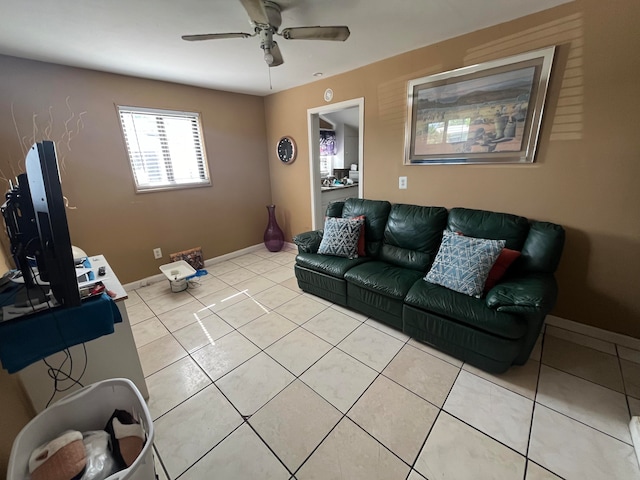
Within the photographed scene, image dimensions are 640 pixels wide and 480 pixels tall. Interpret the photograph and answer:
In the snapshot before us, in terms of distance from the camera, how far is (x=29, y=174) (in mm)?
1051

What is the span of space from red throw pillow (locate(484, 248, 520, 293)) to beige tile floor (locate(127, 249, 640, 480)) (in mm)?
589

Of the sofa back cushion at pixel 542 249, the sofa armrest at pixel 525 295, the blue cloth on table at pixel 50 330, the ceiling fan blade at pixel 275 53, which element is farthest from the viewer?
the sofa back cushion at pixel 542 249

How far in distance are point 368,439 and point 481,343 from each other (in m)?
0.92

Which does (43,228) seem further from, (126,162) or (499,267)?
(499,267)

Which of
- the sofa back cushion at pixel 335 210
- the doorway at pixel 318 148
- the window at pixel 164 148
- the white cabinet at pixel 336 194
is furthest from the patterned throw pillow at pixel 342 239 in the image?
the window at pixel 164 148

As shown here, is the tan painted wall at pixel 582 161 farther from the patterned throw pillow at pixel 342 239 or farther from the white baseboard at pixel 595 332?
the patterned throw pillow at pixel 342 239

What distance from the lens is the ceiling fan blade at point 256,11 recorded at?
4.51 ft

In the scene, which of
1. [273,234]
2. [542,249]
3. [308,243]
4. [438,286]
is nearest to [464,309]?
[438,286]

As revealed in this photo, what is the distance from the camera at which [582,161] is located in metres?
1.86

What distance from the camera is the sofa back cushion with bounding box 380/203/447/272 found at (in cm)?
238

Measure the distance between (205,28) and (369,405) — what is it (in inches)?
110

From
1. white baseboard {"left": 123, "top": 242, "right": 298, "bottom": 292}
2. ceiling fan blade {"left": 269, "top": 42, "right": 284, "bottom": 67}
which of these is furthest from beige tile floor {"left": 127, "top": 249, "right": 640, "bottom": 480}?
ceiling fan blade {"left": 269, "top": 42, "right": 284, "bottom": 67}

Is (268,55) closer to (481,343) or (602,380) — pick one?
(481,343)

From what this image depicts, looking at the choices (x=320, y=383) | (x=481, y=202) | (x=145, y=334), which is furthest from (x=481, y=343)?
(x=145, y=334)
